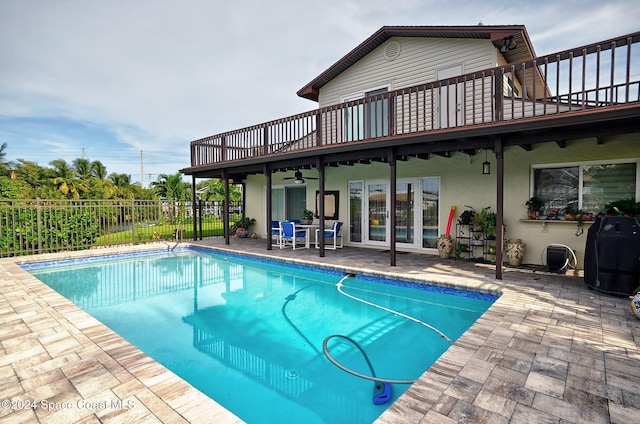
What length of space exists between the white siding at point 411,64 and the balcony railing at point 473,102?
2.58 feet

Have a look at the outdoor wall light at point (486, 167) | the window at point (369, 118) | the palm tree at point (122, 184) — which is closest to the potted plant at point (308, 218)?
the window at point (369, 118)

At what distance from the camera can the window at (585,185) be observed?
612cm

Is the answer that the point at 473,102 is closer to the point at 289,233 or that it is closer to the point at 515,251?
the point at 515,251

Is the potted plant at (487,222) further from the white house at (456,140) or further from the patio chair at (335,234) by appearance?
the patio chair at (335,234)

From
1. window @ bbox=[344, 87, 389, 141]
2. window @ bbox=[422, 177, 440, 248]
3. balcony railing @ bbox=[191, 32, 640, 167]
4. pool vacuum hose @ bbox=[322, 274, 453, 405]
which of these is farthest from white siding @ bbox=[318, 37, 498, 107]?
pool vacuum hose @ bbox=[322, 274, 453, 405]

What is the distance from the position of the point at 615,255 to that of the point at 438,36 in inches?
263

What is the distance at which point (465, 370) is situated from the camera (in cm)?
268

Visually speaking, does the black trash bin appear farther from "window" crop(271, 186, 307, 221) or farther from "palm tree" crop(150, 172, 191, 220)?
"palm tree" crop(150, 172, 191, 220)

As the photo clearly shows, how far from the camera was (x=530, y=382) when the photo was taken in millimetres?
2502

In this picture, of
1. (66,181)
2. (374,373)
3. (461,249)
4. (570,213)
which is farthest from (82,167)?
(570,213)

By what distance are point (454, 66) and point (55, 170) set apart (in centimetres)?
3049

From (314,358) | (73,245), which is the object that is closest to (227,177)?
(73,245)

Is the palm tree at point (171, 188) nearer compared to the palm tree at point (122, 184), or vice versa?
the palm tree at point (171, 188)

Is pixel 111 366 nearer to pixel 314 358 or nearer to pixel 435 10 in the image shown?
pixel 314 358
